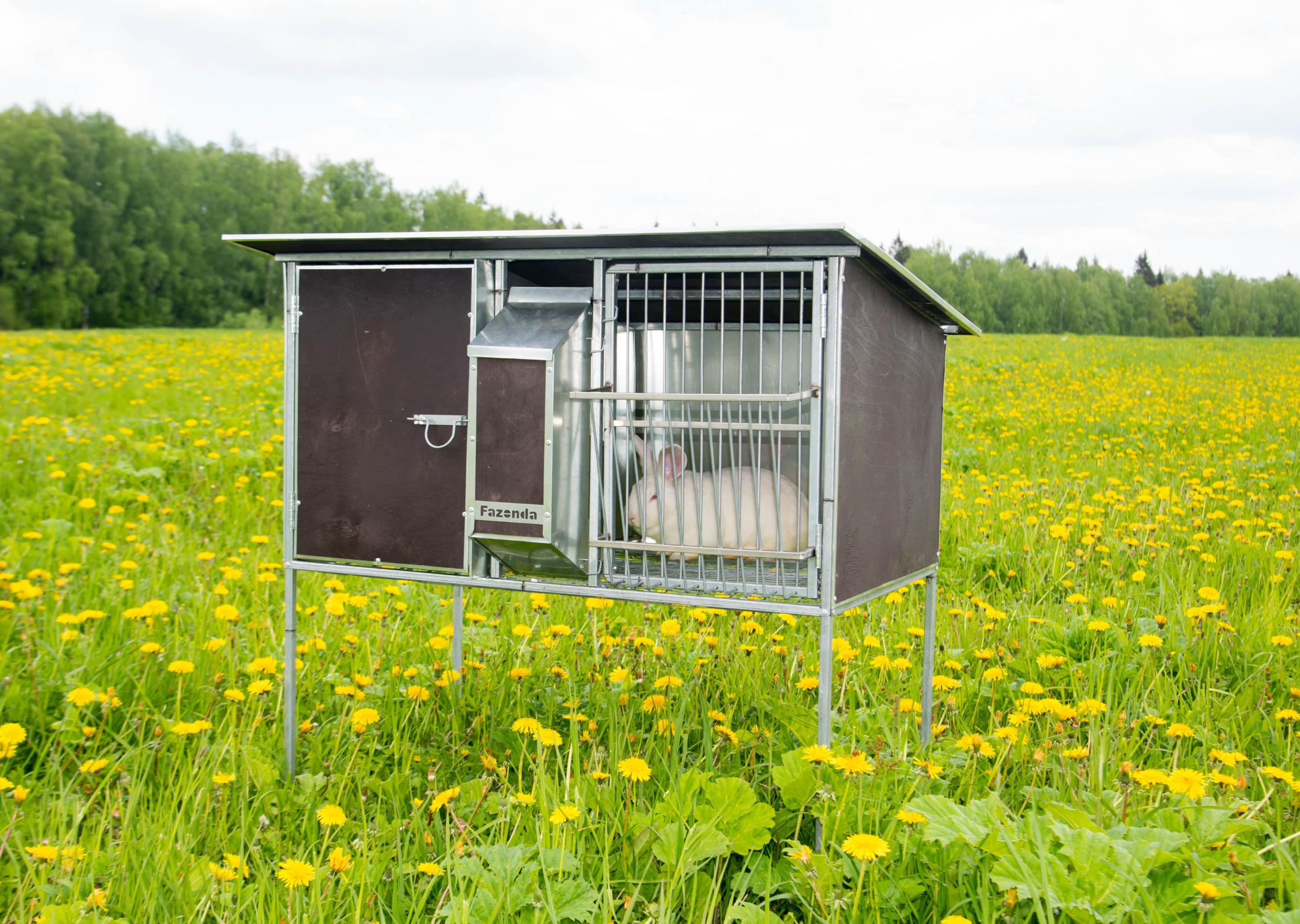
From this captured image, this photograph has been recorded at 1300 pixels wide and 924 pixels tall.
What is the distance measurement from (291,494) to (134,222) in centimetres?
5646

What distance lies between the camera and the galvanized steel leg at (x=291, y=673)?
3.28 m

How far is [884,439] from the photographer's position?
118 inches

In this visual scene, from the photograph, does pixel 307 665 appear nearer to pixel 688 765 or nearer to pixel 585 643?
pixel 585 643

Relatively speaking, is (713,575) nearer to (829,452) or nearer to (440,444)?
(829,452)

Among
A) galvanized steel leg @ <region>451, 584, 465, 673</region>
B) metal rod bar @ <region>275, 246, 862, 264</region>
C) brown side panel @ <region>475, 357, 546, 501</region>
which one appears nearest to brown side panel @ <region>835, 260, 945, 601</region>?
metal rod bar @ <region>275, 246, 862, 264</region>

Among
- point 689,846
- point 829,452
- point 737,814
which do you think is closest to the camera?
point 689,846

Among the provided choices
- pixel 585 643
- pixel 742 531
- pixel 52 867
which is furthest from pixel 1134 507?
pixel 52 867

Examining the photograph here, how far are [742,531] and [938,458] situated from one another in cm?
104

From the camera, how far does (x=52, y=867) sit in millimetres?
2457

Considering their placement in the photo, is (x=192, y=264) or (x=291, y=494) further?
(x=192, y=264)

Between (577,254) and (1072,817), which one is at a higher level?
(577,254)

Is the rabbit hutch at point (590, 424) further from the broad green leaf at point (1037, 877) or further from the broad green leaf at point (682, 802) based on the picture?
the broad green leaf at point (1037, 877)

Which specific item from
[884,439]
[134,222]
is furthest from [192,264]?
[884,439]

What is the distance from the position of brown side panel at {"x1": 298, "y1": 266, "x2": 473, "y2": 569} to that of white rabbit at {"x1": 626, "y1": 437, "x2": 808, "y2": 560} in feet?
1.76
